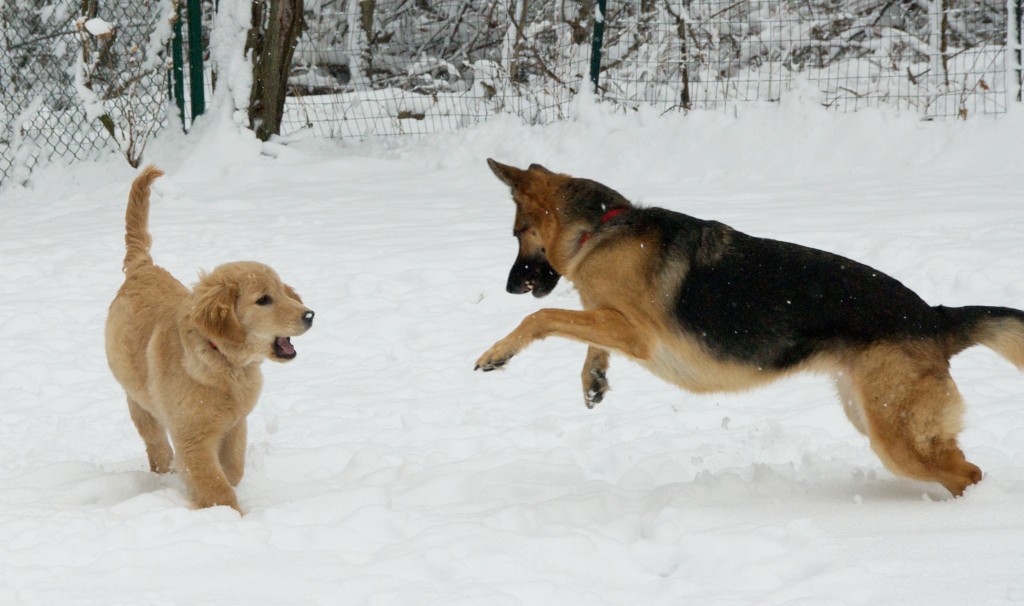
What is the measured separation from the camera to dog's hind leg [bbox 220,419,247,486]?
4664mm

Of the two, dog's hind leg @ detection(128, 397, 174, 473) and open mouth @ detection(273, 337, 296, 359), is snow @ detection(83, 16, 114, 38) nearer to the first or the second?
dog's hind leg @ detection(128, 397, 174, 473)

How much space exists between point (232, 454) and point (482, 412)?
152 cm

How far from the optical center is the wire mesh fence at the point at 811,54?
11328 mm

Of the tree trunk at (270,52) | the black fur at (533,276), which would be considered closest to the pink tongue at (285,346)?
the black fur at (533,276)

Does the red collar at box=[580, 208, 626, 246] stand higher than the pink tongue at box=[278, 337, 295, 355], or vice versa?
the red collar at box=[580, 208, 626, 246]

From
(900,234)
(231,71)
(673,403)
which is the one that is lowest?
(673,403)

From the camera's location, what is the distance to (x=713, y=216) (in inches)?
339

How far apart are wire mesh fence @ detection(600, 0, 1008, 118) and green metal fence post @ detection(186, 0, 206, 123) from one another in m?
4.55

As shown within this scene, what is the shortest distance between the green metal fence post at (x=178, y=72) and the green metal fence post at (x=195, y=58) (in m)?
0.10

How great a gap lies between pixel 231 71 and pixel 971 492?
9.42 m

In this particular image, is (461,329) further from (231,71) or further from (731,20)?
(731,20)

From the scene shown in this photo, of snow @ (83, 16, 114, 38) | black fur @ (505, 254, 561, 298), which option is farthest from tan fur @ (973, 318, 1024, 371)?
snow @ (83, 16, 114, 38)

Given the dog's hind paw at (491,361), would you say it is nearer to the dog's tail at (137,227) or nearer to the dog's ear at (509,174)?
the dog's ear at (509,174)

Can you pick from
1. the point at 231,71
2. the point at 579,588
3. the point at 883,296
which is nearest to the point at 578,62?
the point at 231,71
